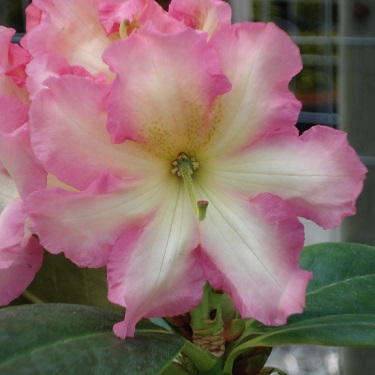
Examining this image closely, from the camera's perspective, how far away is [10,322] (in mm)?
477

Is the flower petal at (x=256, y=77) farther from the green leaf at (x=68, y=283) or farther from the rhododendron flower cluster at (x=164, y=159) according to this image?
the green leaf at (x=68, y=283)

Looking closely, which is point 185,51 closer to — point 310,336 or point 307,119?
point 310,336

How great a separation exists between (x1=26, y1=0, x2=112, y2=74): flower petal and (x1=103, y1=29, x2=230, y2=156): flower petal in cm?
5

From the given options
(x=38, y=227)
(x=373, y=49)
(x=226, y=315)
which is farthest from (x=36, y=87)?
(x=373, y=49)

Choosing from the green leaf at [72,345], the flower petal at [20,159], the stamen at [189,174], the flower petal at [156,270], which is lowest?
the green leaf at [72,345]

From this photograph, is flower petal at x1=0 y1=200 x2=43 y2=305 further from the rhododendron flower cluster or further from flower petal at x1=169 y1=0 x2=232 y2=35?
flower petal at x1=169 y1=0 x2=232 y2=35

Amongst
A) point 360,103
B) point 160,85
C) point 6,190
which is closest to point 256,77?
point 160,85

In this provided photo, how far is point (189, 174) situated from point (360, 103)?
1.96 feet

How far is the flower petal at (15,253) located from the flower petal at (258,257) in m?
0.11

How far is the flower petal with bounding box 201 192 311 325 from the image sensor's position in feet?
1.56

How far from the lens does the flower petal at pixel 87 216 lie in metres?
0.47

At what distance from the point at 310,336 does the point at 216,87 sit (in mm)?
183

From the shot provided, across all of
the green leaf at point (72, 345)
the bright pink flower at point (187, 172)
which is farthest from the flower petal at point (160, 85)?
the green leaf at point (72, 345)

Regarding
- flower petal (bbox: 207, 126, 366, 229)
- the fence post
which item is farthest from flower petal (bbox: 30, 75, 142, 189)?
the fence post
